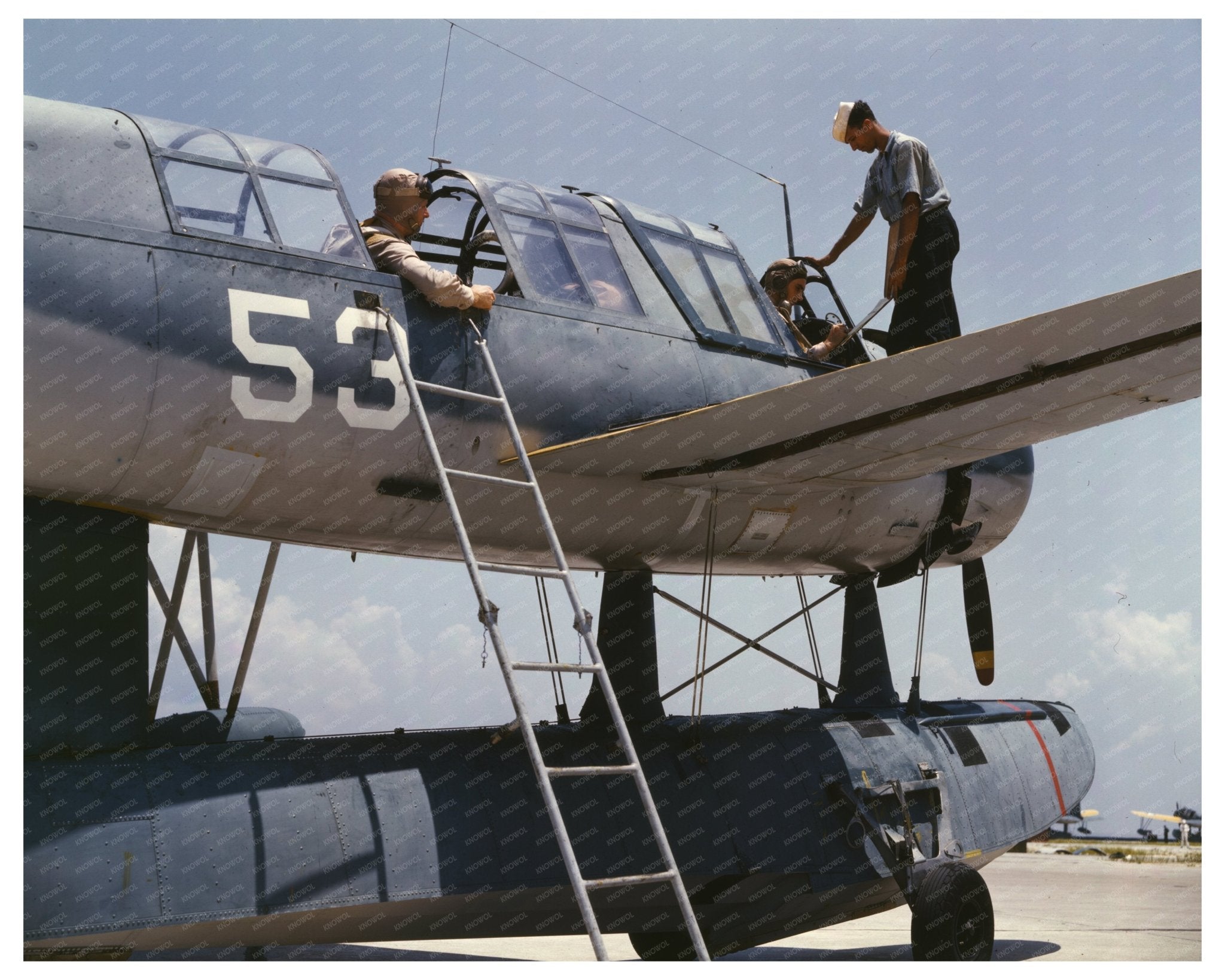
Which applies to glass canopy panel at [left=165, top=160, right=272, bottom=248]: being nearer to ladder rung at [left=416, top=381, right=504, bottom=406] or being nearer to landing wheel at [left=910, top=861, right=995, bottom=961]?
ladder rung at [left=416, top=381, right=504, bottom=406]

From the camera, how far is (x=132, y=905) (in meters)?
5.77

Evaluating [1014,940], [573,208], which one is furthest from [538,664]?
[1014,940]

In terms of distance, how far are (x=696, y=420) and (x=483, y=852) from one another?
276cm

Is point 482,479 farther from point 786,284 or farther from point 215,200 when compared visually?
point 786,284

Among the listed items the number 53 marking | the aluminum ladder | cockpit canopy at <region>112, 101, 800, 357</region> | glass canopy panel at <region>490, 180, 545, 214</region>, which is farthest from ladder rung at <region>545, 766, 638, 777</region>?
glass canopy panel at <region>490, 180, 545, 214</region>

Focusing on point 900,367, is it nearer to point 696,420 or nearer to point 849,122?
point 696,420

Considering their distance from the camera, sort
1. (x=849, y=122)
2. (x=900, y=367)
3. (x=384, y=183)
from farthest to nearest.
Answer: (x=849, y=122)
(x=384, y=183)
(x=900, y=367)

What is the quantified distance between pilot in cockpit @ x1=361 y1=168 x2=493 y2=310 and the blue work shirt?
2.99m

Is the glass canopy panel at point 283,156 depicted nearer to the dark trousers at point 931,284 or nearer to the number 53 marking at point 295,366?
the number 53 marking at point 295,366

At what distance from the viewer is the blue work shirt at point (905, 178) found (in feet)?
27.2

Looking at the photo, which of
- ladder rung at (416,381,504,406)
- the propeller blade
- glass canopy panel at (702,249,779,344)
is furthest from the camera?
the propeller blade

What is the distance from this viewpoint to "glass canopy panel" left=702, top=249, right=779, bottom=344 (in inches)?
356
